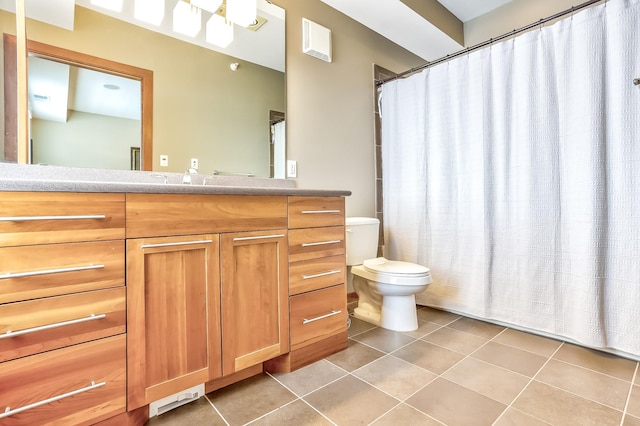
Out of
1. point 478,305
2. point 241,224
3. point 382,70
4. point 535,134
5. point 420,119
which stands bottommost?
point 478,305

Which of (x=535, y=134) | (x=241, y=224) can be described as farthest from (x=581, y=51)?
(x=241, y=224)

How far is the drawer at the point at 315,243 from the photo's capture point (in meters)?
1.51

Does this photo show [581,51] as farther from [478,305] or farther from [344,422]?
[344,422]

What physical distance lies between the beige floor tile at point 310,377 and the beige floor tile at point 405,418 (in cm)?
32

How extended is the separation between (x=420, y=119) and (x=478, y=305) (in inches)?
56.7

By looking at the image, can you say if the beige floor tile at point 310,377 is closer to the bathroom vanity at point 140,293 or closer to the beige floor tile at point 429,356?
the bathroom vanity at point 140,293

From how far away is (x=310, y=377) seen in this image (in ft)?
4.81

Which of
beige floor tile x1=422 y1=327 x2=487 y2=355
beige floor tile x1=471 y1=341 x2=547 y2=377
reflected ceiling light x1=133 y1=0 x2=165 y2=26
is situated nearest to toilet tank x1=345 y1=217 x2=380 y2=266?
beige floor tile x1=422 y1=327 x2=487 y2=355

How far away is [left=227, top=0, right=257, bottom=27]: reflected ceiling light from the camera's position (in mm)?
1878

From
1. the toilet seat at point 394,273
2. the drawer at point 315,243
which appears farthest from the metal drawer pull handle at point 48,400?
the toilet seat at point 394,273

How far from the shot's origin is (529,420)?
3.78 feet

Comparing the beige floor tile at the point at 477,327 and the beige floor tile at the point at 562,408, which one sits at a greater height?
the beige floor tile at the point at 477,327

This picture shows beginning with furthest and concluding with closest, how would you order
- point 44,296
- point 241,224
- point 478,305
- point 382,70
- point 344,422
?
point 382,70
point 478,305
point 241,224
point 344,422
point 44,296

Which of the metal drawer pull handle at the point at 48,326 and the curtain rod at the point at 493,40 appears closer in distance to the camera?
the metal drawer pull handle at the point at 48,326
